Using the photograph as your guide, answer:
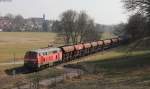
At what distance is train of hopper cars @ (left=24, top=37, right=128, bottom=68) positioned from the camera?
1885 inches

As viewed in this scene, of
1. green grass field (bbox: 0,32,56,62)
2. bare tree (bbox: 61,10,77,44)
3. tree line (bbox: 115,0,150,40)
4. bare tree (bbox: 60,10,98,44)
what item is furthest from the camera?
bare tree (bbox: 60,10,98,44)

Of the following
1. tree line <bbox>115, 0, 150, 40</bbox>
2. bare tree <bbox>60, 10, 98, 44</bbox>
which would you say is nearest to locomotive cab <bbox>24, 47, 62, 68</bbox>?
tree line <bbox>115, 0, 150, 40</bbox>

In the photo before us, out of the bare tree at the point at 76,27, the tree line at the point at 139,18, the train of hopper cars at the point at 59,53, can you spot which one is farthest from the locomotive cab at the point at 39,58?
the bare tree at the point at 76,27

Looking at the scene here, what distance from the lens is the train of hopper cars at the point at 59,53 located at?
4788cm

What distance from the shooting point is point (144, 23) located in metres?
46.7

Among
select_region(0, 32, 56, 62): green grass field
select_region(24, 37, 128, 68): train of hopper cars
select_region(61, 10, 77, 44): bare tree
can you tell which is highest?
select_region(61, 10, 77, 44): bare tree

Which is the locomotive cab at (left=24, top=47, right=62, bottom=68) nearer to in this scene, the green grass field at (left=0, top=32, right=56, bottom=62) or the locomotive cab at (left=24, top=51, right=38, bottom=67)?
the locomotive cab at (left=24, top=51, right=38, bottom=67)

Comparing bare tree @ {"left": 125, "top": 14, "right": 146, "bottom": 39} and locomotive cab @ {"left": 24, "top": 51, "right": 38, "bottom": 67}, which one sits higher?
bare tree @ {"left": 125, "top": 14, "right": 146, "bottom": 39}

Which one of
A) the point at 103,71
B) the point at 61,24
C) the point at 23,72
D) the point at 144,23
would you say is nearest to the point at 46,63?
the point at 23,72

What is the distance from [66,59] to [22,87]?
2767cm

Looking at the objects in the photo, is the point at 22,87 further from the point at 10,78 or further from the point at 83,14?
the point at 83,14

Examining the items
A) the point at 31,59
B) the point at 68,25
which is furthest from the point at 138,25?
the point at 68,25

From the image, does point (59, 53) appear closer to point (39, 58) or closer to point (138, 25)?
point (39, 58)

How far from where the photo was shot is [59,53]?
183 feet
